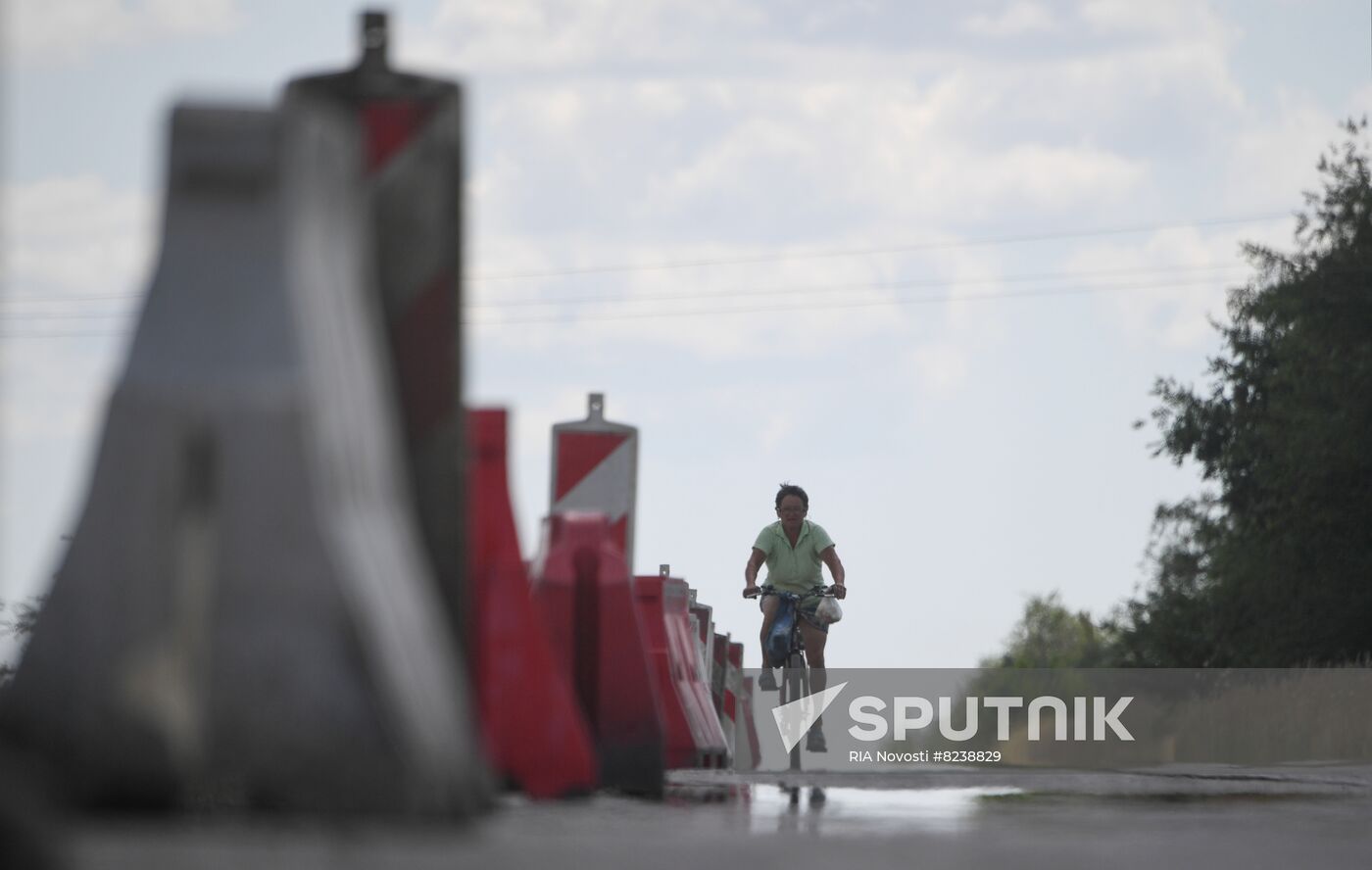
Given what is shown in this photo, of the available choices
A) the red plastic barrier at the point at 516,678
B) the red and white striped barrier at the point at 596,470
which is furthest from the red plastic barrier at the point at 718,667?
the red plastic barrier at the point at 516,678

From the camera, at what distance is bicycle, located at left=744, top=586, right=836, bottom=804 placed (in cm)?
1748

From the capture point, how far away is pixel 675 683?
54.9 feet

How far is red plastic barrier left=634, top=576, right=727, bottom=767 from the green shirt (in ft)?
2.32

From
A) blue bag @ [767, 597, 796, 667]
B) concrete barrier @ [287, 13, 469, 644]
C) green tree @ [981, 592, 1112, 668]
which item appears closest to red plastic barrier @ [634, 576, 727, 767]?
blue bag @ [767, 597, 796, 667]

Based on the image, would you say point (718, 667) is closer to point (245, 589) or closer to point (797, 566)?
point (797, 566)

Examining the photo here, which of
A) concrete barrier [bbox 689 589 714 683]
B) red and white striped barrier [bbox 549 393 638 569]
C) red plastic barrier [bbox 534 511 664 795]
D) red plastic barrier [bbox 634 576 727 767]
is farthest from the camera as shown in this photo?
concrete barrier [bbox 689 589 714 683]

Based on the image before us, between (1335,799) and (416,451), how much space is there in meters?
7.49

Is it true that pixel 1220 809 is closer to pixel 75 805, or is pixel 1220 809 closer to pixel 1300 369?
pixel 75 805

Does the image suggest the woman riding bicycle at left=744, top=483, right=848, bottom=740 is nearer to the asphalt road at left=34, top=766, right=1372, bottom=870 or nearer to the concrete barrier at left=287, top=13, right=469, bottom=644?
the asphalt road at left=34, top=766, right=1372, bottom=870

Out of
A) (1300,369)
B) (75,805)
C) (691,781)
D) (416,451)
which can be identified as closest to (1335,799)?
(691,781)

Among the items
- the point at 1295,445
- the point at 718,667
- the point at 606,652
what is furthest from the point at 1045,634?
the point at 606,652

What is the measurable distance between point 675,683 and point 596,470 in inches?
94.1

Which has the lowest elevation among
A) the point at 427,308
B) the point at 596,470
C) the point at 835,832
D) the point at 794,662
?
the point at 835,832

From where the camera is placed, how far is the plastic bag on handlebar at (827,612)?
57.8ft
